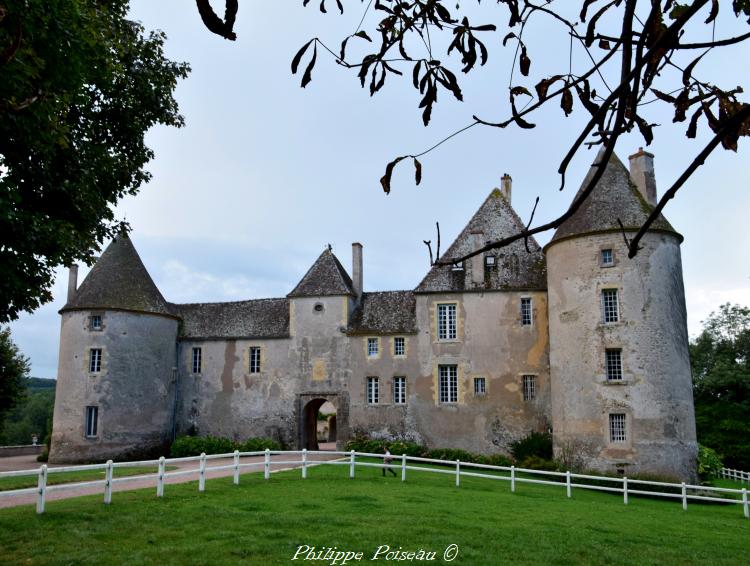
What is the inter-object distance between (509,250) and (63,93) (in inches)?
925

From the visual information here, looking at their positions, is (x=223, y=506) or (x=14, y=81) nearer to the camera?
(x=14, y=81)

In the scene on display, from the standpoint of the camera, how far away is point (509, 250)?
102 feet

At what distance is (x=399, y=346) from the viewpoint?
3114cm

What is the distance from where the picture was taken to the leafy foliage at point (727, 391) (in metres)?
40.5

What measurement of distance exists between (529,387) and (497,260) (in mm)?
6161

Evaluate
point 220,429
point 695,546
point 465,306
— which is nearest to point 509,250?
point 465,306

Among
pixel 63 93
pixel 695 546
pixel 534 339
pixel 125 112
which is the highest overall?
pixel 125 112

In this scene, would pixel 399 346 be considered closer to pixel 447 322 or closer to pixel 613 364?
pixel 447 322

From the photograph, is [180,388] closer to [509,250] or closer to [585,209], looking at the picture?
[509,250]

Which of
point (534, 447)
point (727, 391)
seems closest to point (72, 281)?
point (534, 447)

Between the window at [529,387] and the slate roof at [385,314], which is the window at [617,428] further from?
the slate roof at [385,314]

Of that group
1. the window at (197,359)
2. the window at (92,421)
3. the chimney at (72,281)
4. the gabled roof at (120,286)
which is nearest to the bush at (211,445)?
the window at (92,421)

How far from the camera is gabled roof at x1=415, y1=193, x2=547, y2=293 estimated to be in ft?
97.5

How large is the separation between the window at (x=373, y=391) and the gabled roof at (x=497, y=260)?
4835 mm
